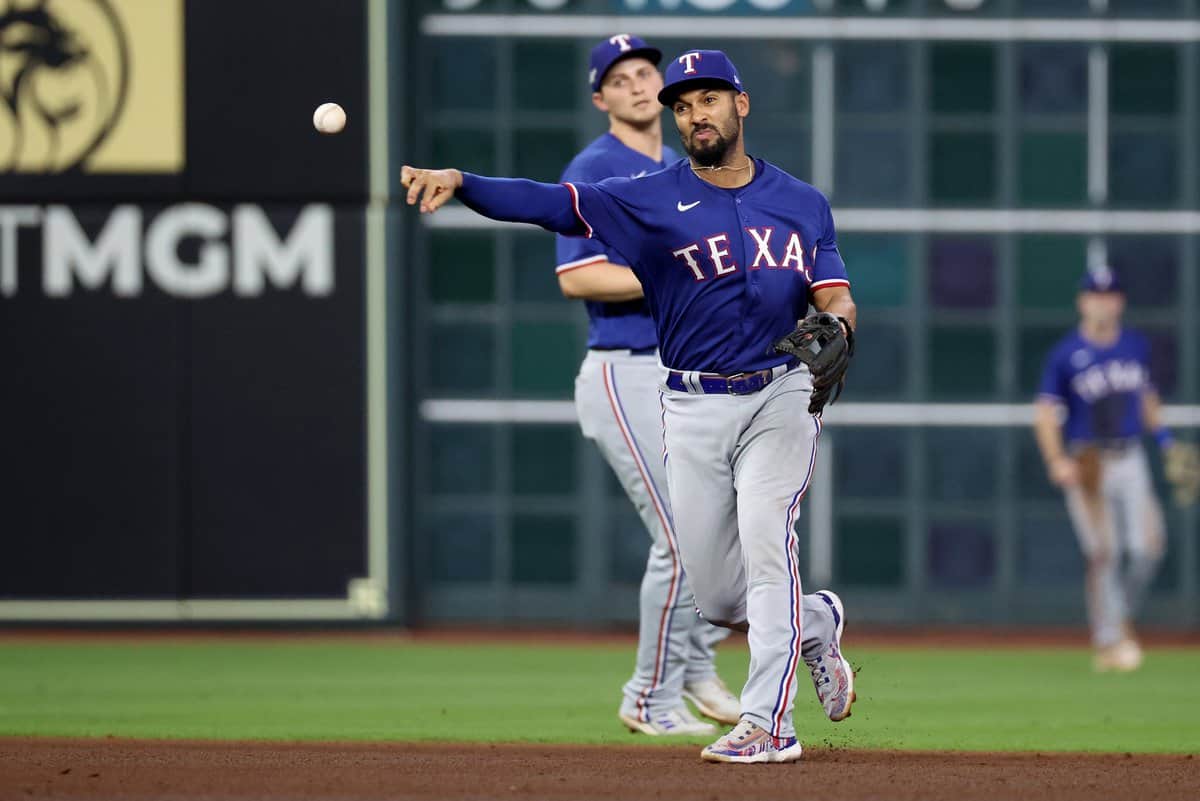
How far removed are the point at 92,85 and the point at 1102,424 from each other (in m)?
6.10

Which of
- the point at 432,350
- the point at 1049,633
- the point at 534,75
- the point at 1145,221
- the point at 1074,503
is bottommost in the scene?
the point at 1049,633

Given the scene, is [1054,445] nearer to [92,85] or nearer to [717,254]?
[717,254]

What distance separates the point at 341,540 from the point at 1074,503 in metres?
4.21

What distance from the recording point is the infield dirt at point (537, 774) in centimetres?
573

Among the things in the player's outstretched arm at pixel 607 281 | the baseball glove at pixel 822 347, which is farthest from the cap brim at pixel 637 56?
the baseball glove at pixel 822 347

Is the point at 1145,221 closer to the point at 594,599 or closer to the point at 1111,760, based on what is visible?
the point at 594,599

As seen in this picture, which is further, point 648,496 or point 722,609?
point 648,496

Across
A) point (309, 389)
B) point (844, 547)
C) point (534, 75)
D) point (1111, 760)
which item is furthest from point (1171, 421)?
point (1111, 760)

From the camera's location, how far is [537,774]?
6164mm

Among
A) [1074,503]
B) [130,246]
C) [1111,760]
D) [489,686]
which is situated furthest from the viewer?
[130,246]

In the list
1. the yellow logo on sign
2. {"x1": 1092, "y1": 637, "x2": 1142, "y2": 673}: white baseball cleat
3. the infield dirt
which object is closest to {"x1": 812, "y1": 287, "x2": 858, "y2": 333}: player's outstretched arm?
the infield dirt

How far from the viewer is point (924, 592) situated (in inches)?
486

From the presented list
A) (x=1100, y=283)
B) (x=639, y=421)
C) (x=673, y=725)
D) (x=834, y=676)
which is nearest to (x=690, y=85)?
(x=639, y=421)

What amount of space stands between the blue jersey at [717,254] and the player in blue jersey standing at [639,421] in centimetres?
85
